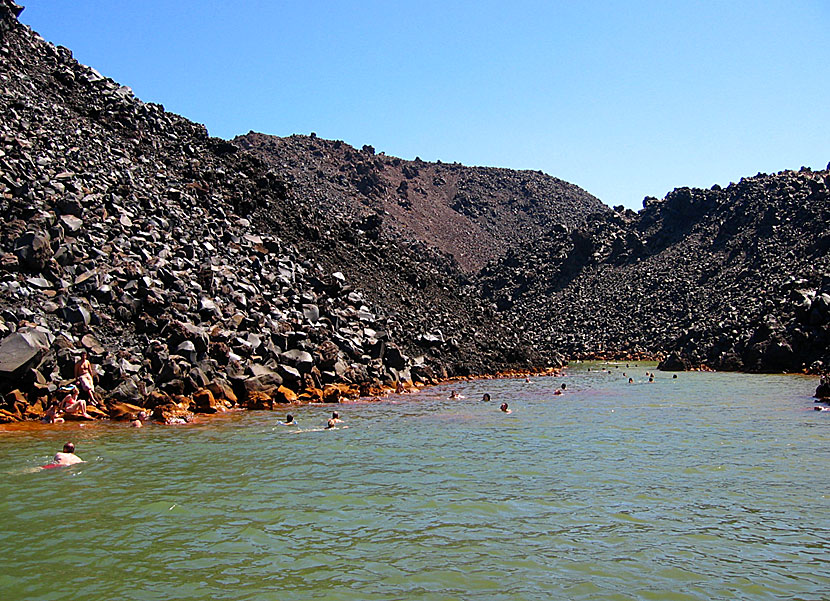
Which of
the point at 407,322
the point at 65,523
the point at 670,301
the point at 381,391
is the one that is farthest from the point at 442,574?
the point at 670,301

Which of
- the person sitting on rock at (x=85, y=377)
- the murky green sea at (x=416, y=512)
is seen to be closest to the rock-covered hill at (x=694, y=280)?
the murky green sea at (x=416, y=512)

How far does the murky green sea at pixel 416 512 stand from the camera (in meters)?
8.37

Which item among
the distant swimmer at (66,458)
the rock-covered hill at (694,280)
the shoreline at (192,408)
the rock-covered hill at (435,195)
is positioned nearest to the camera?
the distant swimmer at (66,458)

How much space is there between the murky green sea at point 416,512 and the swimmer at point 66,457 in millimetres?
284

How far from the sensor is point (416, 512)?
1135 centimetres

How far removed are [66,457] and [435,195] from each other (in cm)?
11115

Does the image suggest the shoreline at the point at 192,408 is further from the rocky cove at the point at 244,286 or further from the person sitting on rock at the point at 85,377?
the person sitting on rock at the point at 85,377

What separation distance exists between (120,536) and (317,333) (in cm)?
1902

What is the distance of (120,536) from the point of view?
32.7 feet

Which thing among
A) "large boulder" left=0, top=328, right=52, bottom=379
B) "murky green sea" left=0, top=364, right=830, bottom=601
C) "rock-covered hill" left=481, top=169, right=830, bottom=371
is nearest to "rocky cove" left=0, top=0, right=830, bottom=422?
"large boulder" left=0, top=328, right=52, bottom=379

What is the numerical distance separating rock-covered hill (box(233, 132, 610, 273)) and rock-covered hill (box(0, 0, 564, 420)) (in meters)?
48.6

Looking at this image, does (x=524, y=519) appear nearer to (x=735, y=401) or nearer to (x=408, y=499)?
(x=408, y=499)

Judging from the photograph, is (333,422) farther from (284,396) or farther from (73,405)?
(73,405)

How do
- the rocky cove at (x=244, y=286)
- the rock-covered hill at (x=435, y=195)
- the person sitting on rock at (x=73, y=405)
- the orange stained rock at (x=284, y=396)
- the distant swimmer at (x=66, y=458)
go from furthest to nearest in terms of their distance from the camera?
the rock-covered hill at (x=435, y=195), the orange stained rock at (x=284, y=396), the rocky cove at (x=244, y=286), the person sitting on rock at (x=73, y=405), the distant swimmer at (x=66, y=458)
